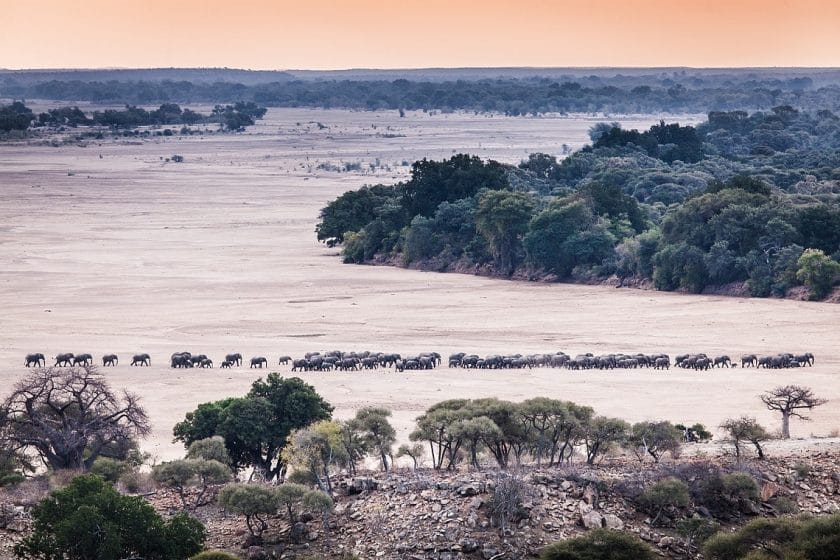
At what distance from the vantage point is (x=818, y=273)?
5944 cm

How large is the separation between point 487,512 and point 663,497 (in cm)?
338

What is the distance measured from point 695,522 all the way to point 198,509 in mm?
9156

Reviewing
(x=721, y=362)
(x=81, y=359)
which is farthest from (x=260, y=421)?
(x=721, y=362)

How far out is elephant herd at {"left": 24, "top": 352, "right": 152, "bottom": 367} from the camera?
45500 mm

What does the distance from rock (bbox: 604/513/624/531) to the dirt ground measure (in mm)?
10182

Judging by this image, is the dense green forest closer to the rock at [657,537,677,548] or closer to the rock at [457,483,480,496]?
the rock at [657,537,677,548]

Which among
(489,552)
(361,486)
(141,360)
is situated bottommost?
(141,360)

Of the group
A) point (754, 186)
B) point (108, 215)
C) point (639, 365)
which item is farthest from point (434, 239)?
point (639, 365)

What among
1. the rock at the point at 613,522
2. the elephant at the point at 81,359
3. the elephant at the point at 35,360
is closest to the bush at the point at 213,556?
the rock at the point at 613,522

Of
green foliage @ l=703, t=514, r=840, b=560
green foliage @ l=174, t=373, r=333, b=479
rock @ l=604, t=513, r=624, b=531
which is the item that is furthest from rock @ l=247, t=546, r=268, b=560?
green foliage @ l=703, t=514, r=840, b=560

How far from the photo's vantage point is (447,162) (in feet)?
272

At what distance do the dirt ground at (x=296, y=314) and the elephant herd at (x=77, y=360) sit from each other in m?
0.55

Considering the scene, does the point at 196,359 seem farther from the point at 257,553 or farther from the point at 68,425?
the point at 257,553

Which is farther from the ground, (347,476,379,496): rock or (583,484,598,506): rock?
(583,484,598,506): rock
